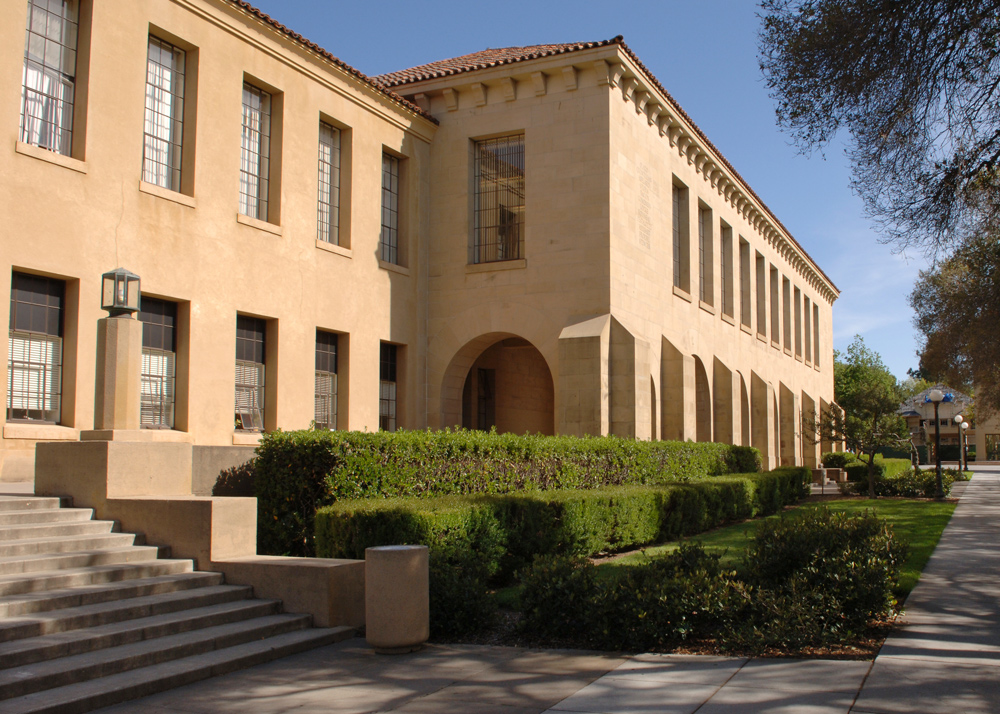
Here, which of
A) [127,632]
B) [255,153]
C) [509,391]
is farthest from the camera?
[509,391]

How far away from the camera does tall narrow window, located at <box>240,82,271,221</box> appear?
1670 centimetres

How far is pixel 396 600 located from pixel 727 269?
2659 cm

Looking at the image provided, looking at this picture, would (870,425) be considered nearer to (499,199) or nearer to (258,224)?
(499,199)

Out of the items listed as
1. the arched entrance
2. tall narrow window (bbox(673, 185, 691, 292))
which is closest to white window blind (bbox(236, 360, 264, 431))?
the arched entrance

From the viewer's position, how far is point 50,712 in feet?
18.1

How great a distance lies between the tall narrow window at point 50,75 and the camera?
41.8 ft

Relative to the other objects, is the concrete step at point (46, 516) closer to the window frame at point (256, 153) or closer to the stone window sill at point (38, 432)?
the stone window sill at point (38, 432)

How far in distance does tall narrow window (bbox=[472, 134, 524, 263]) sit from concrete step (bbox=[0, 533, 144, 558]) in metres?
13.9

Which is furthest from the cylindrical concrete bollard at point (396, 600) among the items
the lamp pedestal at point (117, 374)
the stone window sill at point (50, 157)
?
the stone window sill at point (50, 157)

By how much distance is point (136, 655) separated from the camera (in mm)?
6582

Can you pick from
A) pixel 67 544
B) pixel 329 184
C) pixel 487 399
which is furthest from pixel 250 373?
pixel 487 399

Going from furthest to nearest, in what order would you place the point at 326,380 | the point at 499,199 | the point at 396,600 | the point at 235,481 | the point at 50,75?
the point at 499,199 → the point at 326,380 → the point at 50,75 → the point at 235,481 → the point at 396,600

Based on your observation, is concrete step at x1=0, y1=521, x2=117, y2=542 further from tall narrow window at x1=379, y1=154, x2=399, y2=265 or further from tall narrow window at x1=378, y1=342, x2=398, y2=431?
tall narrow window at x1=379, y1=154, x2=399, y2=265

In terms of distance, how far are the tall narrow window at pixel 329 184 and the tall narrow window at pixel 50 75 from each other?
603 cm
